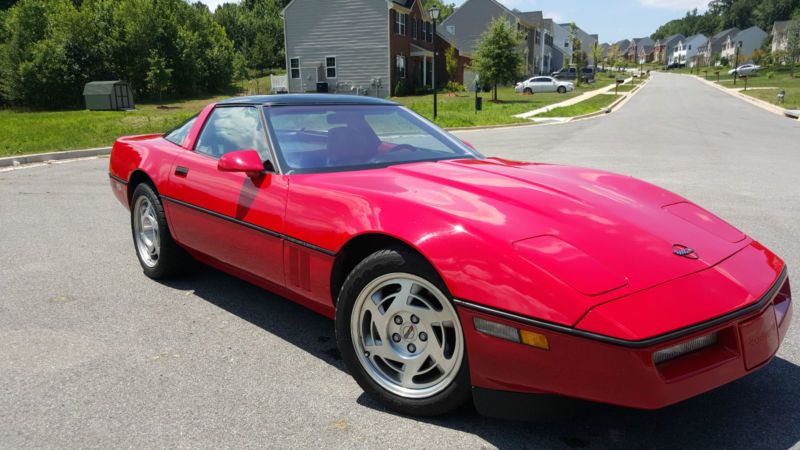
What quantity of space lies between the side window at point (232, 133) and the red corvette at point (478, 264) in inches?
0.9

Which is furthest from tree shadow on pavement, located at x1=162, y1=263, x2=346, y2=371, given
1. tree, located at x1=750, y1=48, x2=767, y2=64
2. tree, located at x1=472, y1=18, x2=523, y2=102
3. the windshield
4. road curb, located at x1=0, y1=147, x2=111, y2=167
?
tree, located at x1=750, y1=48, x2=767, y2=64

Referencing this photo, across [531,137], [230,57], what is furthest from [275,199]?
[230,57]

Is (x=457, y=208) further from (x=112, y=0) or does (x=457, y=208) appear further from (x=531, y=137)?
(x=112, y=0)

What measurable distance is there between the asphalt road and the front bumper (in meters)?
Answer: 0.38

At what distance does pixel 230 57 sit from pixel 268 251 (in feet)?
128

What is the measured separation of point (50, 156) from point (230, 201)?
1097 centimetres

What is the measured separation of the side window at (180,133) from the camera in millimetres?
4342

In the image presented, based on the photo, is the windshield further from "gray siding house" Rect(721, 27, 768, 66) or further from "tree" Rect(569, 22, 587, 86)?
"gray siding house" Rect(721, 27, 768, 66)

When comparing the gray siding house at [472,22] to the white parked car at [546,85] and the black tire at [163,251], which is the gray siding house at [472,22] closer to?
the white parked car at [546,85]

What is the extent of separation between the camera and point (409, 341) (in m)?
2.61

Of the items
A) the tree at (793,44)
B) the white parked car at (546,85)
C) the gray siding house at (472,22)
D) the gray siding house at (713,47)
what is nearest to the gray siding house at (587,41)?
the gray siding house at (713,47)

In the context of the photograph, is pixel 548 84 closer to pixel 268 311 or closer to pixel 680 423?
pixel 268 311

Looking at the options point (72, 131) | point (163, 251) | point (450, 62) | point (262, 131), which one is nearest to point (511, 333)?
point (262, 131)

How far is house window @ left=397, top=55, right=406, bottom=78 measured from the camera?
35906 mm
